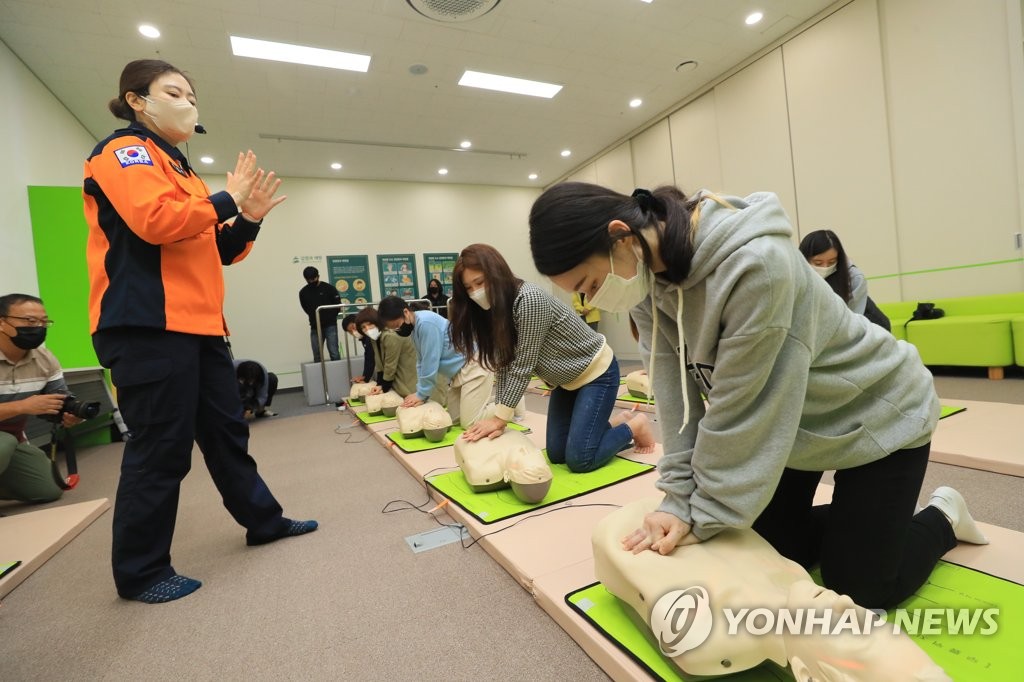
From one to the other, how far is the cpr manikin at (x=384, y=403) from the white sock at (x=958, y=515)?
11.0ft

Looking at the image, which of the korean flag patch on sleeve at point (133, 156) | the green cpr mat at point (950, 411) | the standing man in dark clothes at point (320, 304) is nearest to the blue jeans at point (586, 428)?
the green cpr mat at point (950, 411)

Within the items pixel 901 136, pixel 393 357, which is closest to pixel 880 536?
pixel 393 357

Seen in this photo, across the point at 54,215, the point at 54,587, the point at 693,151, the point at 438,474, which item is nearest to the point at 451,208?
the point at 693,151

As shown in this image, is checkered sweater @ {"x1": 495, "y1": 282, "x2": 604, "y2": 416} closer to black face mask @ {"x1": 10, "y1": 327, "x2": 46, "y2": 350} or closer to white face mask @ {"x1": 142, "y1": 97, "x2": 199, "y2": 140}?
white face mask @ {"x1": 142, "y1": 97, "x2": 199, "y2": 140}

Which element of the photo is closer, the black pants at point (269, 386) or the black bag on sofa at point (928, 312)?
the black bag on sofa at point (928, 312)

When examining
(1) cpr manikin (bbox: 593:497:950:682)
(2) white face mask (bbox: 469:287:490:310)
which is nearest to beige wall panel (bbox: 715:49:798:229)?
(2) white face mask (bbox: 469:287:490:310)

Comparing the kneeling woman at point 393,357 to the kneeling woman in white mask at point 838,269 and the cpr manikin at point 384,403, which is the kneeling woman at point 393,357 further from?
the kneeling woman in white mask at point 838,269

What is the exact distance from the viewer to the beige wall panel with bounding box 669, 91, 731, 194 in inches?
230

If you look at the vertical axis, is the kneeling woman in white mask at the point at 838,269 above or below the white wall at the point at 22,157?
below

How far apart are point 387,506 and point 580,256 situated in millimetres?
1570

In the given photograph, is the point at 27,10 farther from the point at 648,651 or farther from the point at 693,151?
the point at 693,151

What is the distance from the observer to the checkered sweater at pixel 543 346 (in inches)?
80.0

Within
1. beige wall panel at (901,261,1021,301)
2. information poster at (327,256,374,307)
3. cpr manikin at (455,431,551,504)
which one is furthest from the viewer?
→ information poster at (327,256,374,307)

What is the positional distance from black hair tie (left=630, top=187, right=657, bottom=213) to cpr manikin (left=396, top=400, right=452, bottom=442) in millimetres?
2160
